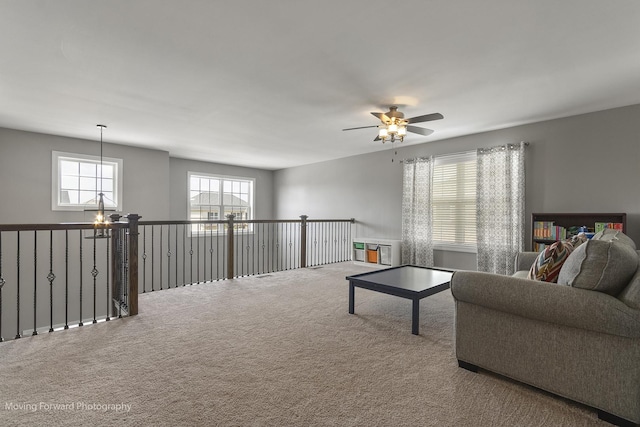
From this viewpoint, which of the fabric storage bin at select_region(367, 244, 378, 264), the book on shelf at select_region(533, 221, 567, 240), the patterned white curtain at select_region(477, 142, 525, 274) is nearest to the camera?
the book on shelf at select_region(533, 221, 567, 240)

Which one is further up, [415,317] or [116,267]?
[116,267]

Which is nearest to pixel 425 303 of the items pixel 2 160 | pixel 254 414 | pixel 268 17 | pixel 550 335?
pixel 550 335

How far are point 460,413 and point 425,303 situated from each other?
214 cm

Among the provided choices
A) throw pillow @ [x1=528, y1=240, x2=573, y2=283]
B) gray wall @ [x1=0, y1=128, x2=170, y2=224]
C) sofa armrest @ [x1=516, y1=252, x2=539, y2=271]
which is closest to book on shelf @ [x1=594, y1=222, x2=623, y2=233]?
sofa armrest @ [x1=516, y1=252, x2=539, y2=271]

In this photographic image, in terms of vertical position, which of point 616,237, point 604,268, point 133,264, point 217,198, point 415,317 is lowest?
point 415,317

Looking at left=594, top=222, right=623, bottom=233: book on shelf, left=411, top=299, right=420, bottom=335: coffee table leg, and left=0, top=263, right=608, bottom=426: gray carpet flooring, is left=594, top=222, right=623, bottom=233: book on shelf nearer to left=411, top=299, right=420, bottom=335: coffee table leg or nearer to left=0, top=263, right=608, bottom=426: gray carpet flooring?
left=0, top=263, right=608, bottom=426: gray carpet flooring

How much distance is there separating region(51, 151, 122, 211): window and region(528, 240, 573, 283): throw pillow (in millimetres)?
6621

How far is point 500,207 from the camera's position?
15.9 feet

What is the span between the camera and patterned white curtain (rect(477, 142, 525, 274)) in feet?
15.3

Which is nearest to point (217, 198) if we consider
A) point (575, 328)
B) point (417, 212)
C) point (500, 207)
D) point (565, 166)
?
point (417, 212)

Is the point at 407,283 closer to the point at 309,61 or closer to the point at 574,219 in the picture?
the point at 309,61

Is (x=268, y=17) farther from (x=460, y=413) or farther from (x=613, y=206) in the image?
(x=613, y=206)

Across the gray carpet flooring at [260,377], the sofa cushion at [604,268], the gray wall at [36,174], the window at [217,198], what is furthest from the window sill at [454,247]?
the gray wall at [36,174]

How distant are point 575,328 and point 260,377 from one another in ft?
6.28
